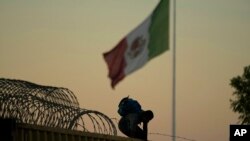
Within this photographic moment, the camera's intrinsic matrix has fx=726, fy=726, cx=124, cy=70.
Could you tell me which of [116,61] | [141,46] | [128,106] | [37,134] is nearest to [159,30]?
[141,46]

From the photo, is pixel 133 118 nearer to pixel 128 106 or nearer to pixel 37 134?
pixel 128 106

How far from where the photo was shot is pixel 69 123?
2203cm

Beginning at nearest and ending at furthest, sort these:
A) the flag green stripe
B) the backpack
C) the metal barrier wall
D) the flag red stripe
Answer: the metal barrier wall, the flag red stripe, the flag green stripe, the backpack

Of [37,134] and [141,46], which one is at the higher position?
[141,46]

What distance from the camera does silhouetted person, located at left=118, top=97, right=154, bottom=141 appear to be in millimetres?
26641

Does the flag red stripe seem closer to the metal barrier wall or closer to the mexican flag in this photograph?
the mexican flag

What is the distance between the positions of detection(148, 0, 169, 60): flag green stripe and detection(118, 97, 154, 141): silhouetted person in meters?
4.59

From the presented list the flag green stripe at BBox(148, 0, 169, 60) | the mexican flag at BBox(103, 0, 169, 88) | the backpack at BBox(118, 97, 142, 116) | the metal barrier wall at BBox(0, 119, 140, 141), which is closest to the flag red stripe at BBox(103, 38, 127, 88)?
the mexican flag at BBox(103, 0, 169, 88)

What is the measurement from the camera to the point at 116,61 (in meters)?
22.2

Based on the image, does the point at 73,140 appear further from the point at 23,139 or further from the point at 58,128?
the point at 23,139

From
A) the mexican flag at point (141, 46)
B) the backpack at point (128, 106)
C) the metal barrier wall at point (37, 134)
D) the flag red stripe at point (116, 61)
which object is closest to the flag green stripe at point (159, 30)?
the mexican flag at point (141, 46)

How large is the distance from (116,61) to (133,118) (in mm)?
5092

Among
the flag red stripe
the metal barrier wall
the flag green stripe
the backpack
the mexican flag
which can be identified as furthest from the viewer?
the backpack

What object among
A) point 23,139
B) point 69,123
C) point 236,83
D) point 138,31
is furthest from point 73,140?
point 236,83
